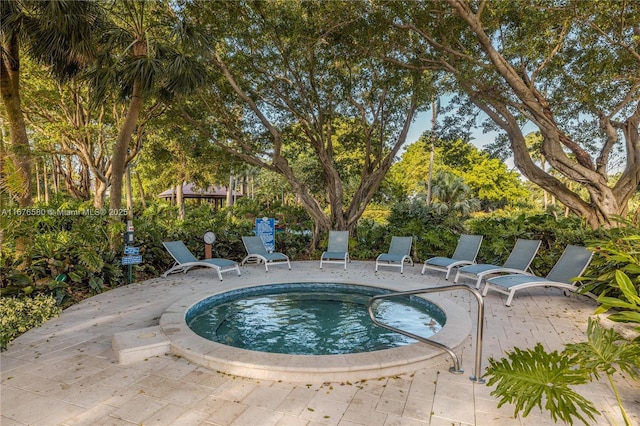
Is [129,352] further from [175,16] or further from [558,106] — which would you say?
[558,106]

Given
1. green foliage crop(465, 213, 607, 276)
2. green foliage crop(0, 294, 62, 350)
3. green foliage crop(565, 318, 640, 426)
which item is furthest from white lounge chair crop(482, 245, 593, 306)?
green foliage crop(0, 294, 62, 350)

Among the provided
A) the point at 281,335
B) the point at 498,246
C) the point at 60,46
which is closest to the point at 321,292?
the point at 281,335

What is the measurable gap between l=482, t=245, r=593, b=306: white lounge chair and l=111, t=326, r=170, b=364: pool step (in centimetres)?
552

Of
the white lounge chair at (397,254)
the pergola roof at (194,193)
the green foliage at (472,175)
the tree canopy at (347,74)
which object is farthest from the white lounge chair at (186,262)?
the green foliage at (472,175)

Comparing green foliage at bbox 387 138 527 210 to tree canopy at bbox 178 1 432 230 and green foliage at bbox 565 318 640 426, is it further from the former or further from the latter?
green foliage at bbox 565 318 640 426

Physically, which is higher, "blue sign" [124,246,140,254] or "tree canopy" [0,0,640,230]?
"tree canopy" [0,0,640,230]

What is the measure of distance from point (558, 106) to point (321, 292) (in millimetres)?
8619

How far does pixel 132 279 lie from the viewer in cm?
770

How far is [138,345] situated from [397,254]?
712 centimetres

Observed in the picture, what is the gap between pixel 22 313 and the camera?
15.9 feet

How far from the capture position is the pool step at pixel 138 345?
372 cm

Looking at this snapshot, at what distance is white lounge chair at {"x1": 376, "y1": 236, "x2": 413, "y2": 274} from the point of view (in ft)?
29.7

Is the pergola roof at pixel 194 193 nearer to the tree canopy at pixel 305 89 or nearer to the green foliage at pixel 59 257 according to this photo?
the tree canopy at pixel 305 89

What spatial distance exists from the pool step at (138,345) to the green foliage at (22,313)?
1404mm
